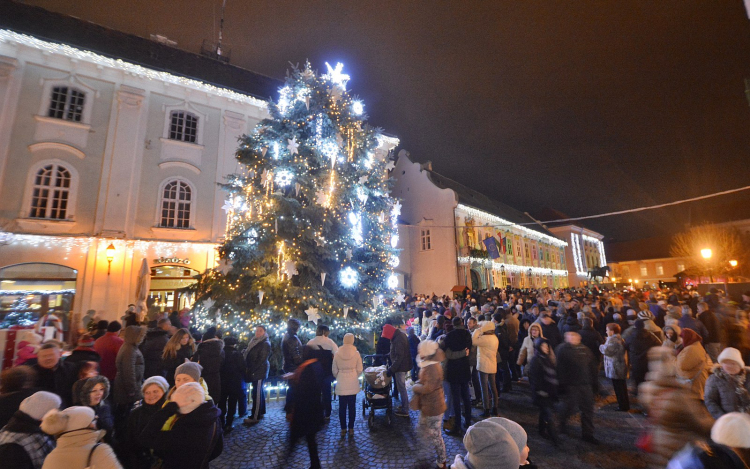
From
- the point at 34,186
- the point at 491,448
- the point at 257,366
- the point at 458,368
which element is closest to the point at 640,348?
the point at 458,368

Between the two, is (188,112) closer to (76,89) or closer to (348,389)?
(76,89)

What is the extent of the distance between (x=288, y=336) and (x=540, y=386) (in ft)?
14.8

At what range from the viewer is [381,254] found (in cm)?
1029

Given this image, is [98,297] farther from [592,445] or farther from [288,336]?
[592,445]

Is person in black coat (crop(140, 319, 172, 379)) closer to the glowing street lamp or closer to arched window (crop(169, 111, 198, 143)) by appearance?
the glowing street lamp

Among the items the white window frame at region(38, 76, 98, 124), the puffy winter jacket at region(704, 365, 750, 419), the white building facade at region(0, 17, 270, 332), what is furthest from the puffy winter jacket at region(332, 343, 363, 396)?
the white window frame at region(38, 76, 98, 124)

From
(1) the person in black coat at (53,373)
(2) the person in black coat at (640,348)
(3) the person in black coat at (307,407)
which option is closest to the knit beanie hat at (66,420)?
(1) the person in black coat at (53,373)

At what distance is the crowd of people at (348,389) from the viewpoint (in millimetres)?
2545

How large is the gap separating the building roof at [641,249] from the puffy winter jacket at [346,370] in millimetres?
75639

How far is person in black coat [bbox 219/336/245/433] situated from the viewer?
619 centimetres

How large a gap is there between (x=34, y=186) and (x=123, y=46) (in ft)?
25.7

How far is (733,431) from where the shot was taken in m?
2.33

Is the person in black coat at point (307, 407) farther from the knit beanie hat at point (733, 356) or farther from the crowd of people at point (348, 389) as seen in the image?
Result: the knit beanie hat at point (733, 356)

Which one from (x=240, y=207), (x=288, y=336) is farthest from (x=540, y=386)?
(x=240, y=207)
